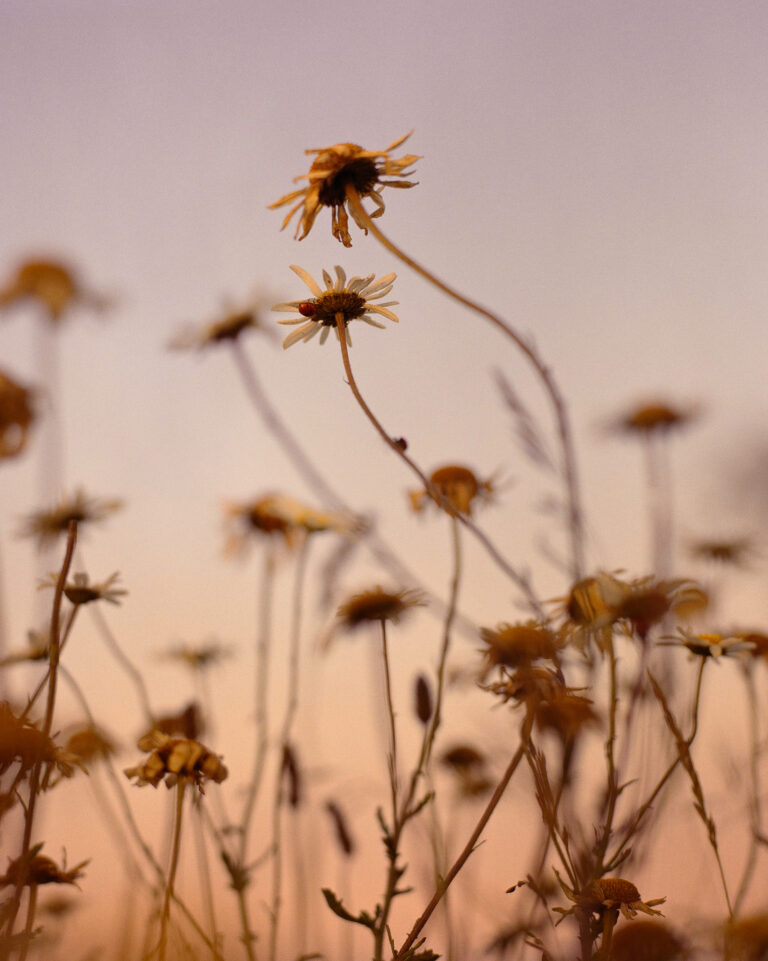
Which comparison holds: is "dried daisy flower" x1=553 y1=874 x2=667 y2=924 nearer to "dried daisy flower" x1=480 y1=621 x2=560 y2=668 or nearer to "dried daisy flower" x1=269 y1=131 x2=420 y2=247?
"dried daisy flower" x1=480 y1=621 x2=560 y2=668

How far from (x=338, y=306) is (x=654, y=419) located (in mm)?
3323

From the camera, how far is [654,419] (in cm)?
460

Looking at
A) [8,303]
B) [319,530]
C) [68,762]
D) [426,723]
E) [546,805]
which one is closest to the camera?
[546,805]

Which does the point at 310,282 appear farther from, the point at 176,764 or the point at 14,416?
the point at 176,764

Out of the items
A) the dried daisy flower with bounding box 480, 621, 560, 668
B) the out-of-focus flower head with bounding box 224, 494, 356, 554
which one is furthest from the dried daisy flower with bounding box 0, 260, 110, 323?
the dried daisy flower with bounding box 480, 621, 560, 668

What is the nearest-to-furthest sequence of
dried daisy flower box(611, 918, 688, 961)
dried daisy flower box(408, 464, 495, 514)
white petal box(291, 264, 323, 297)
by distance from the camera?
dried daisy flower box(611, 918, 688, 961), white petal box(291, 264, 323, 297), dried daisy flower box(408, 464, 495, 514)

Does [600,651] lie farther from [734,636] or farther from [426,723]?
[426,723]

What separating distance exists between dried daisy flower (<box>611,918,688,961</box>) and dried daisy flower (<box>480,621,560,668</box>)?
52 centimetres

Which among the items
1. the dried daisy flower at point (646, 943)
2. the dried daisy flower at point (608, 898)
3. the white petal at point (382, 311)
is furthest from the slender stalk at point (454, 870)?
the white petal at point (382, 311)

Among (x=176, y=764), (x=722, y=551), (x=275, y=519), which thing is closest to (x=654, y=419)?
(x=722, y=551)

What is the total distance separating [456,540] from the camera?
1885mm

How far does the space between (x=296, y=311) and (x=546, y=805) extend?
40.1 inches

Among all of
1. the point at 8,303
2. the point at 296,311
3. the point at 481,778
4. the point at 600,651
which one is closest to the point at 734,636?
the point at 600,651

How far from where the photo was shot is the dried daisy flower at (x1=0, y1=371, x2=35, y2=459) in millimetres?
1229
